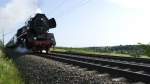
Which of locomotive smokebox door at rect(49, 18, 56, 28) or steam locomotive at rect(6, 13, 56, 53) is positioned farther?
locomotive smokebox door at rect(49, 18, 56, 28)

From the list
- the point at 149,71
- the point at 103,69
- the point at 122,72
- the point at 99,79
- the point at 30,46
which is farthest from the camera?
the point at 30,46

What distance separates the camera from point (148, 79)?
870 cm

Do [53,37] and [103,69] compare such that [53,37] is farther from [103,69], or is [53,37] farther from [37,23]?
[103,69]

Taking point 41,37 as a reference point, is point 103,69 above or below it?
below

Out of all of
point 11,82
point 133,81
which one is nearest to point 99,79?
point 133,81

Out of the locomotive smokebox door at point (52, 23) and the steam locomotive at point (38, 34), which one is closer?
the steam locomotive at point (38, 34)

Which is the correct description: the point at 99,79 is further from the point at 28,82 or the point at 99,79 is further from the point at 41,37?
the point at 41,37

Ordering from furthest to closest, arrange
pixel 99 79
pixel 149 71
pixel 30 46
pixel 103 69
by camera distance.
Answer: pixel 30 46
pixel 103 69
pixel 149 71
pixel 99 79

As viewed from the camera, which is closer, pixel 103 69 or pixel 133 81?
pixel 133 81

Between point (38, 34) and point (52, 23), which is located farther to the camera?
point (52, 23)

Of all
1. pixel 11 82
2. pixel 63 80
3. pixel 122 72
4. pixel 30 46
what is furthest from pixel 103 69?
pixel 30 46

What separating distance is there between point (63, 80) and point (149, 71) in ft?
10.4

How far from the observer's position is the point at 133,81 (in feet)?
30.2

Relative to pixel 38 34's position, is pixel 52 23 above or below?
above
